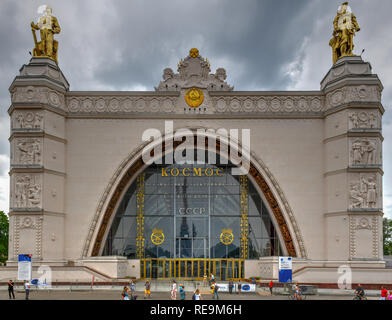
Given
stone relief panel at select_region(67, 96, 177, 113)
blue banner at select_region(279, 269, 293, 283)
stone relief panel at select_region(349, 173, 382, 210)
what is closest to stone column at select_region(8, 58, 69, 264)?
stone relief panel at select_region(67, 96, 177, 113)

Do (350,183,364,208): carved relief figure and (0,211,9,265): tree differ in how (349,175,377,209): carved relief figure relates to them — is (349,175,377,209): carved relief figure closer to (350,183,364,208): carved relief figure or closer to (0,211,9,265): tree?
(350,183,364,208): carved relief figure

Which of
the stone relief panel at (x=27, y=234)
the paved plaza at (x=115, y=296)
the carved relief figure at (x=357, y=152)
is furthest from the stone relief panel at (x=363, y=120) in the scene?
the stone relief panel at (x=27, y=234)

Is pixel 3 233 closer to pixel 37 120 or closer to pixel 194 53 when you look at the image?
pixel 37 120

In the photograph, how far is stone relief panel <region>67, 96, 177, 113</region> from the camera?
1266 inches

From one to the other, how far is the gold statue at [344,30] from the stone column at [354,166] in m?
1.13

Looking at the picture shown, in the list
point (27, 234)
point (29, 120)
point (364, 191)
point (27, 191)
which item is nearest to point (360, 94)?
point (364, 191)

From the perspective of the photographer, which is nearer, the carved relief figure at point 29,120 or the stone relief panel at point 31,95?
the carved relief figure at point 29,120

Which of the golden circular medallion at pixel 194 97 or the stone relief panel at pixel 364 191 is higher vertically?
the golden circular medallion at pixel 194 97

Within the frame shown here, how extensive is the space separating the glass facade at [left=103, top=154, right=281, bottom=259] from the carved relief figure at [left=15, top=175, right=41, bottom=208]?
5972 millimetres

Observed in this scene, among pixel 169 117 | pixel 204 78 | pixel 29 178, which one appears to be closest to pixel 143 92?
pixel 169 117

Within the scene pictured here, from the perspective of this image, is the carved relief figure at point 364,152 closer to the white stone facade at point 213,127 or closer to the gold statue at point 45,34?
the white stone facade at point 213,127

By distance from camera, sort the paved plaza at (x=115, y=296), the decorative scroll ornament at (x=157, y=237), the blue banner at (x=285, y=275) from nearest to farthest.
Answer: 1. the paved plaza at (x=115, y=296)
2. the blue banner at (x=285, y=275)
3. the decorative scroll ornament at (x=157, y=237)

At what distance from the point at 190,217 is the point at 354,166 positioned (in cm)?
1183

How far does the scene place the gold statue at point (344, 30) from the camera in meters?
31.8
